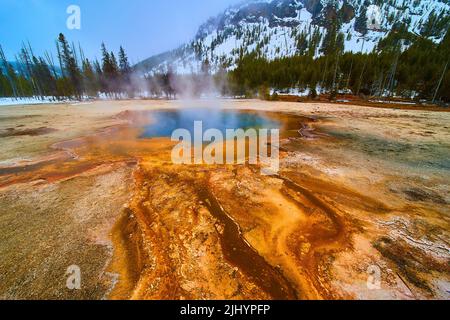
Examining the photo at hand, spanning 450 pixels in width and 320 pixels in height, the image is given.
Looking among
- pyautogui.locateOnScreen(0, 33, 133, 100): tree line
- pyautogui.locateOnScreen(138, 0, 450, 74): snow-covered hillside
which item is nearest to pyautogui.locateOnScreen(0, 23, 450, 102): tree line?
pyautogui.locateOnScreen(0, 33, 133, 100): tree line

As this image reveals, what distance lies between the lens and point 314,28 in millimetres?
137625

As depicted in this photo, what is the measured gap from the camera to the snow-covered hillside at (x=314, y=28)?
366ft

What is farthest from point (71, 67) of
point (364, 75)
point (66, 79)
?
point (364, 75)

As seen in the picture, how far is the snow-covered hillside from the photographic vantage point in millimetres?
111688

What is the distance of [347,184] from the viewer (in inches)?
264

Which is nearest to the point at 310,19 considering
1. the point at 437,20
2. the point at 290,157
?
the point at 437,20

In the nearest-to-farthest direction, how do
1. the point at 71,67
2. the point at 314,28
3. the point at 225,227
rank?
the point at 225,227
the point at 71,67
the point at 314,28

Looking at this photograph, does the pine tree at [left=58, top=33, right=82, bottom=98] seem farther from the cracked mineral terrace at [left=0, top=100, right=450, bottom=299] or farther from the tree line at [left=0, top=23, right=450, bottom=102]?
the cracked mineral terrace at [left=0, top=100, right=450, bottom=299]

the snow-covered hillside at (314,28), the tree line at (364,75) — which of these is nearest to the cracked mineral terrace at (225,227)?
the tree line at (364,75)

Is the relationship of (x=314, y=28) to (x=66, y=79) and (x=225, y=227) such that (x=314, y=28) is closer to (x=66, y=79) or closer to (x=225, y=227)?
(x=66, y=79)

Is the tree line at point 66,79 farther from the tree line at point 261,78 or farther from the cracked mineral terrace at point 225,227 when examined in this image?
the cracked mineral terrace at point 225,227

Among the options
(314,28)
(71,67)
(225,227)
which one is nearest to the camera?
(225,227)
